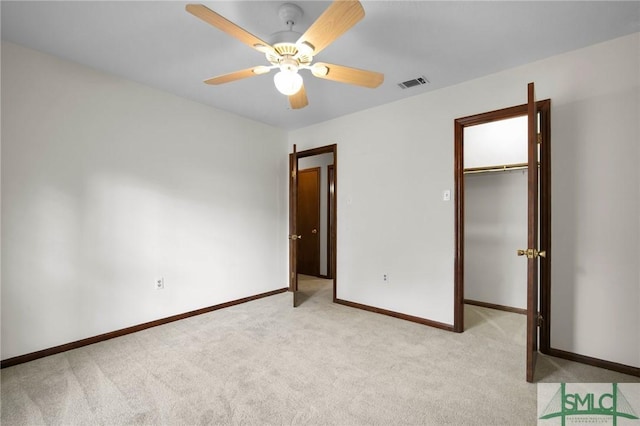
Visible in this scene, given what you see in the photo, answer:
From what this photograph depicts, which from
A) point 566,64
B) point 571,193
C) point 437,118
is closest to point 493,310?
point 571,193

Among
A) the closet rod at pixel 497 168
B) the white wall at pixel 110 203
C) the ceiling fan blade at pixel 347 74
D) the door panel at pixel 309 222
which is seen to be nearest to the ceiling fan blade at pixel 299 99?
the ceiling fan blade at pixel 347 74

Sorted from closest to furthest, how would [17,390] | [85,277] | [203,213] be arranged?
[17,390] < [85,277] < [203,213]

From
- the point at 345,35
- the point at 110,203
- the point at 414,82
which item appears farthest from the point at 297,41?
the point at 110,203

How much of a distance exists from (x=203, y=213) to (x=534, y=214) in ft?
10.8

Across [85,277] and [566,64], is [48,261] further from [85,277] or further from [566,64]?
[566,64]

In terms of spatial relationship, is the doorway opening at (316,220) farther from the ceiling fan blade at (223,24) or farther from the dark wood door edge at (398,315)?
the ceiling fan blade at (223,24)

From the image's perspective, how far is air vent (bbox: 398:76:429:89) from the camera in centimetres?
292

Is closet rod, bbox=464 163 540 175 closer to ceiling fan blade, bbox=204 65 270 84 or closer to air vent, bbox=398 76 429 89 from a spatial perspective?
air vent, bbox=398 76 429 89

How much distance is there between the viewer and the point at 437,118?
317cm

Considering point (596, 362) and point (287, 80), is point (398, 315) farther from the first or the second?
point (287, 80)

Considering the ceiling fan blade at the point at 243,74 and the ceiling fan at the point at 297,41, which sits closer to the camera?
the ceiling fan at the point at 297,41

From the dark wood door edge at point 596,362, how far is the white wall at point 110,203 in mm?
3365

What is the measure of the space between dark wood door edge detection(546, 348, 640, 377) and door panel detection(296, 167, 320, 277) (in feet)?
12.5
